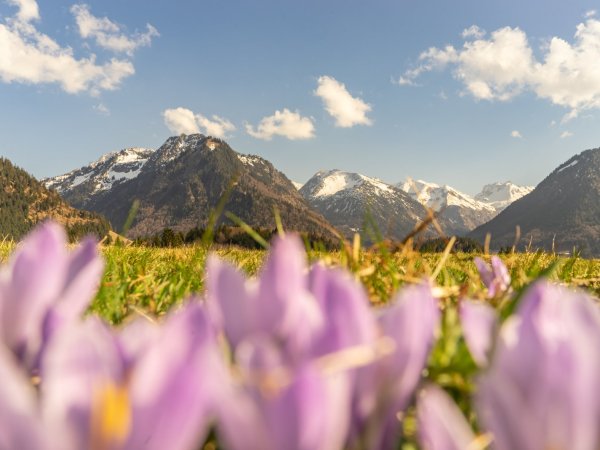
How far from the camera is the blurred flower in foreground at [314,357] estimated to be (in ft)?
1.73

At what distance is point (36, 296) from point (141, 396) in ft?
1.62

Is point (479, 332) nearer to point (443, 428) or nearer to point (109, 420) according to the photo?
point (443, 428)

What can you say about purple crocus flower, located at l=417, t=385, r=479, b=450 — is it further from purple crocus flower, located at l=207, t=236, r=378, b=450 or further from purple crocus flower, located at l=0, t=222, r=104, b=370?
purple crocus flower, located at l=0, t=222, r=104, b=370

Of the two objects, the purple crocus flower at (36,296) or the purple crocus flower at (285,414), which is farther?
the purple crocus flower at (36,296)

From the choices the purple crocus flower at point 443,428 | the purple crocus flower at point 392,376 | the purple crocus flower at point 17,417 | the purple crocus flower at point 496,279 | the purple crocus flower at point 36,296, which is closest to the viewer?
the purple crocus flower at point 17,417

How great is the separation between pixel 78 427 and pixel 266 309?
377mm

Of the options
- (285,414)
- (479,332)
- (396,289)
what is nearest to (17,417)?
(285,414)

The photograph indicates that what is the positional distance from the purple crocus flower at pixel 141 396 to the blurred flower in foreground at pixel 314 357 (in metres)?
0.05

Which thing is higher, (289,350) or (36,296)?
(36,296)

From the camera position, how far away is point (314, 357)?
0.70 metres

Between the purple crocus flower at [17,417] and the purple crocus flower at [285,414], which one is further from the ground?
the purple crocus flower at [17,417]

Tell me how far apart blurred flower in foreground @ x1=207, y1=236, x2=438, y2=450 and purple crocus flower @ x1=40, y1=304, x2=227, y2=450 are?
0.15 ft

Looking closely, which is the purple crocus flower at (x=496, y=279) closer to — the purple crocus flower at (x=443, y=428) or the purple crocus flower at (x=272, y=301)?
the purple crocus flower at (x=272, y=301)

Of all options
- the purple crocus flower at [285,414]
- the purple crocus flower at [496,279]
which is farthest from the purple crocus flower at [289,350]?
the purple crocus flower at [496,279]
